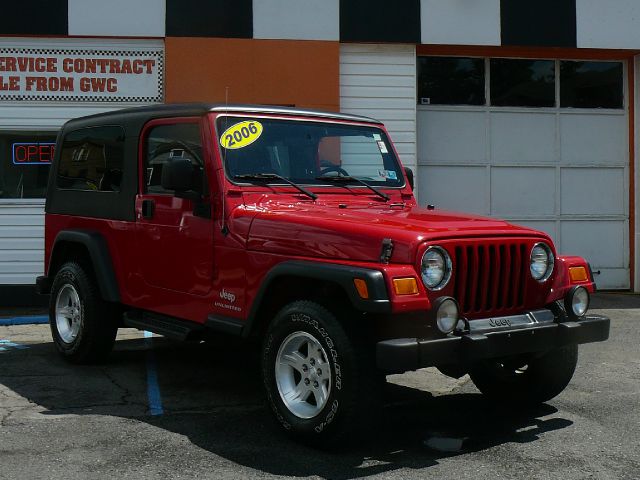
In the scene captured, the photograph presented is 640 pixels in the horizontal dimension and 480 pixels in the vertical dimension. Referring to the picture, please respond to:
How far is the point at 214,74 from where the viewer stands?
10.9 meters

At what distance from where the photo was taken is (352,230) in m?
4.61

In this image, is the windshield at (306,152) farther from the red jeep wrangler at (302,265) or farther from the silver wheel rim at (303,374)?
the silver wheel rim at (303,374)

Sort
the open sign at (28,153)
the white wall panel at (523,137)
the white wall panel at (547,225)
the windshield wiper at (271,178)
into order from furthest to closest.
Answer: the white wall panel at (547,225) < the white wall panel at (523,137) < the open sign at (28,153) < the windshield wiper at (271,178)

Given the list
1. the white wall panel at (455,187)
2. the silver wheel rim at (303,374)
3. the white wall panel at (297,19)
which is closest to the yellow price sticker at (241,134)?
the silver wheel rim at (303,374)

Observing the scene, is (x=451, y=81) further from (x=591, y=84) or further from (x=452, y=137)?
(x=591, y=84)

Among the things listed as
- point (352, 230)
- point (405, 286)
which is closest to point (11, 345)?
point (352, 230)

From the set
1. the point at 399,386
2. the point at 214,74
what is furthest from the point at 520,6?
the point at 399,386

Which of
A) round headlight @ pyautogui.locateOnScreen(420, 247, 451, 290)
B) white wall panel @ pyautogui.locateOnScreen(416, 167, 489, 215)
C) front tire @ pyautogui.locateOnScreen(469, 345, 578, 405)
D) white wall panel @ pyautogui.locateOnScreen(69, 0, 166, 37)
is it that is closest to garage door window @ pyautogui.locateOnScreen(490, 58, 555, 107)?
white wall panel @ pyautogui.locateOnScreen(416, 167, 489, 215)

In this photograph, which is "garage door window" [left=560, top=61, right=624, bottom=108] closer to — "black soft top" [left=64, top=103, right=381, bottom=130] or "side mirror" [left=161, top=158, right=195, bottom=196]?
"black soft top" [left=64, top=103, right=381, bottom=130]

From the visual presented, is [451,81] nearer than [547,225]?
Yes

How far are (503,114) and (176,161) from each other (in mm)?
7761

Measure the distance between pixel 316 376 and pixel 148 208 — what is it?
207cm

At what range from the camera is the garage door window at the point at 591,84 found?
12344 mm

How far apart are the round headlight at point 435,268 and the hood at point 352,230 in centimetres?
8
